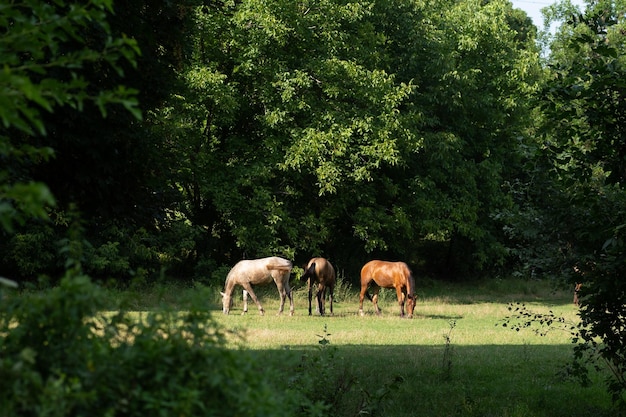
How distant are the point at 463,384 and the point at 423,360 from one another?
6.15 feet

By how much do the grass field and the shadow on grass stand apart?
1 cm

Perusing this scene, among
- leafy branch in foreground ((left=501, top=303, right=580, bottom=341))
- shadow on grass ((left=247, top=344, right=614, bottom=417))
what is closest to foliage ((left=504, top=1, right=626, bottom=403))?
leafy branch in foreground ((left=501, top=303, right=580, bottom=341))

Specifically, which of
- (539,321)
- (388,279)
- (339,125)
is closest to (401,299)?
(388,279)

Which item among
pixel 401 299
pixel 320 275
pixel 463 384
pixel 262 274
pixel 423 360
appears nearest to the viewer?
pixel 463 384

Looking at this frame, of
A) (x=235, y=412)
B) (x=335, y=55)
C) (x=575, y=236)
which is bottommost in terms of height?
(x=235, y=412)

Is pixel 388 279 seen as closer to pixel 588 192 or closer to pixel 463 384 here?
pixel 463 384

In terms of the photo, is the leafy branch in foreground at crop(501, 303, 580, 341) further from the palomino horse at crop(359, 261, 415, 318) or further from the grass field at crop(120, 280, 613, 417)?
the palomino horse at crop(359, 261, 415, 318)

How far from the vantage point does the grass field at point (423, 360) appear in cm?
907

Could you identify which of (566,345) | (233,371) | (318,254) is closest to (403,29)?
(318,254)

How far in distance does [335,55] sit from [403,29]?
5.30m

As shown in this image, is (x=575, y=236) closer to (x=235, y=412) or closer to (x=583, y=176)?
(x=583, y=176)

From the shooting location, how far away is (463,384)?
460 inches

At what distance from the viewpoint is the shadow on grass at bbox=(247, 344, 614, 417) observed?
10180 mm

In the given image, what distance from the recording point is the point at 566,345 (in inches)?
714
